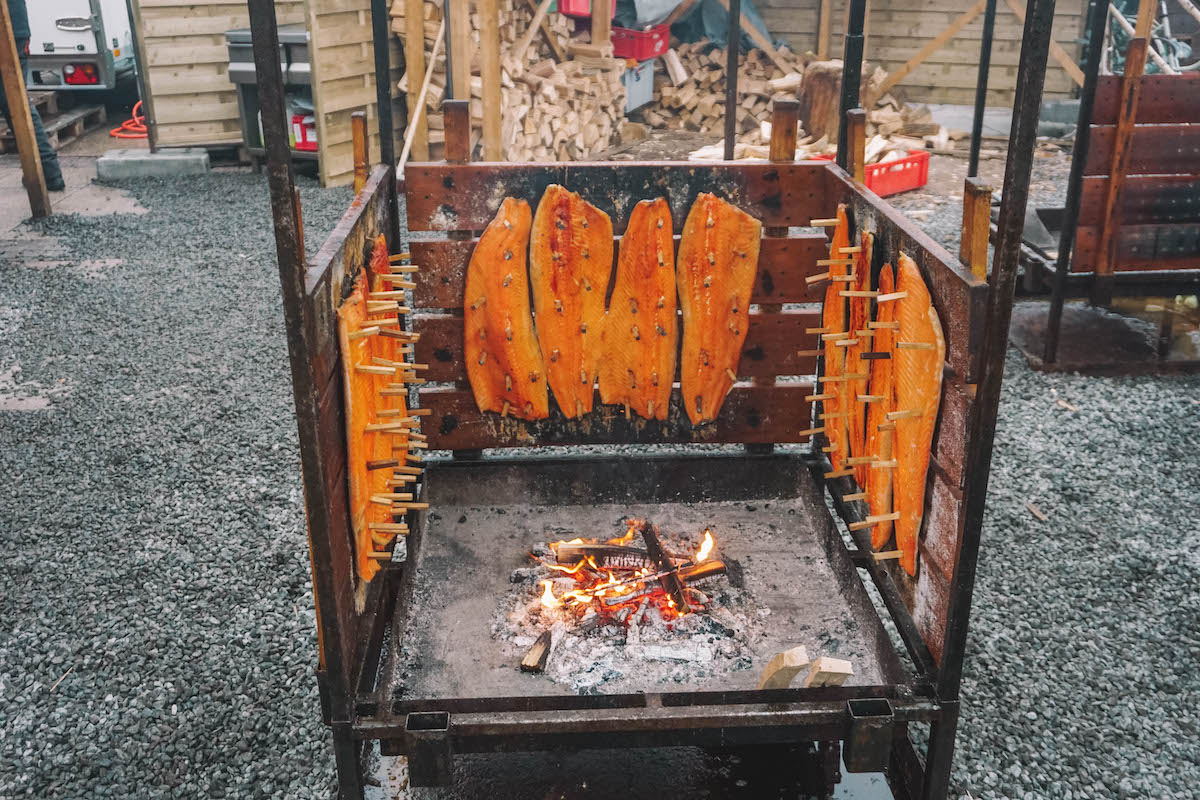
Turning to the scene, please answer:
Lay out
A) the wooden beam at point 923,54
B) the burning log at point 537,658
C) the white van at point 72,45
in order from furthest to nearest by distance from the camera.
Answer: the wooden beam at point 923,54
the white van at point 72,45
the burning log at point 537,658

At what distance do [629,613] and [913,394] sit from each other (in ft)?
3.72

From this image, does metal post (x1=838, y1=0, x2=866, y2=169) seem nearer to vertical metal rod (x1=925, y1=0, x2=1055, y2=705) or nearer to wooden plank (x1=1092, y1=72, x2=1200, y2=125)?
vertical metal rod (x1=925, y1=0, x2=1055, y2=705)

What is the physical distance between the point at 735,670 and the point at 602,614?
47cm

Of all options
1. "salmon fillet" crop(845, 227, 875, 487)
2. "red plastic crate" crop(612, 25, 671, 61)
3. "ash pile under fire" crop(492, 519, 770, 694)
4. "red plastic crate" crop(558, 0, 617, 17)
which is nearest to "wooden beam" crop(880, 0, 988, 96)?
"red plastic crate" crop(612, 25, 671, 61)

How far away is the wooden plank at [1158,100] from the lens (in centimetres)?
609

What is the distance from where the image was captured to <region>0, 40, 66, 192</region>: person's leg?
9.81 m

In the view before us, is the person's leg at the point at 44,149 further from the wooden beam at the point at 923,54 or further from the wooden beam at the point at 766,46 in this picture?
the wooden beam at the point at 923,54

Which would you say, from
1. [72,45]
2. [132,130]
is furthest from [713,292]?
[72,45]

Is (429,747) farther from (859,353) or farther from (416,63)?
(416,63)

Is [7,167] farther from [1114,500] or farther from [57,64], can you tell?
[1114,500]

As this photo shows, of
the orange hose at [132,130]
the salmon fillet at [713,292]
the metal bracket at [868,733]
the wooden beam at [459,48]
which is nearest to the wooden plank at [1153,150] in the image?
the salmon fillet at [713,292]

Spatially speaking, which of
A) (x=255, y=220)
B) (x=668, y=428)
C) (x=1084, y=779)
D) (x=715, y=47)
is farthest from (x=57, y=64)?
(x=1084, y=779)

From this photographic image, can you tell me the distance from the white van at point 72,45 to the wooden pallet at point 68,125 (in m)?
0.38

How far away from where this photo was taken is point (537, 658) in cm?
312
